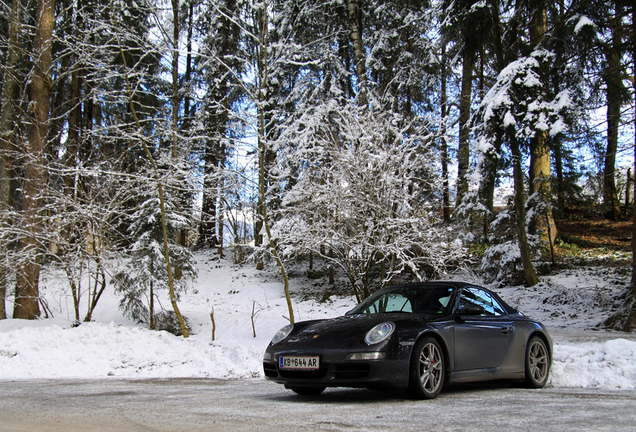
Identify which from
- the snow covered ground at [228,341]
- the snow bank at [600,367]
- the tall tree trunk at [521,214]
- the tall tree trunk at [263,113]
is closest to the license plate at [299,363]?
the snow covered ground at [228,341]

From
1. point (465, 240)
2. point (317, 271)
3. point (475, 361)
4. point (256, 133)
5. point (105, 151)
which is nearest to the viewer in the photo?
point (475, 361)

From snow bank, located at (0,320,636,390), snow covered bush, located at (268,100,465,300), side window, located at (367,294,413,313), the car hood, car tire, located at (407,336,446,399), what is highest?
snow covered bush, located at (268,100,465,300)

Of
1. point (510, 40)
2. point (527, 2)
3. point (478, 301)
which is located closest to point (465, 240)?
point (510, 40)

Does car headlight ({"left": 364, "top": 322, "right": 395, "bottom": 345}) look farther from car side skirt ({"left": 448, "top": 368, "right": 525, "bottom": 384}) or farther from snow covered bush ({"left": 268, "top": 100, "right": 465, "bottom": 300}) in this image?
snow covered bush ({"left": 268, "top": 100, "right": 465, "bottom": 300})

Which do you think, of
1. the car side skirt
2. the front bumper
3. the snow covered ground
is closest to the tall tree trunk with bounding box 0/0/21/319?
the snow covered ground

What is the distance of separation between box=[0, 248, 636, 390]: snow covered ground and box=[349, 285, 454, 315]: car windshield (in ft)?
7.56

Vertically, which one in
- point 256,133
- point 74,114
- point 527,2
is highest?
point 527,2

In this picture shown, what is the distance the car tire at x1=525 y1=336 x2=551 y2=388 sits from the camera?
6.02 m

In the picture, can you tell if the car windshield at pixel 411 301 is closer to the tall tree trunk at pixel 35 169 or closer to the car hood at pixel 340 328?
the car hood at pixel 340 328

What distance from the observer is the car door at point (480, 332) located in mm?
5277

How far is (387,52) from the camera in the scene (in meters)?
21.1

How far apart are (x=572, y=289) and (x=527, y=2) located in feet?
29.2

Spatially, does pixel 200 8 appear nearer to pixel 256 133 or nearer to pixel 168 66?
pixel 168 66

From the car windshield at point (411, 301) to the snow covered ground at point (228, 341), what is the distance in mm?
2304
